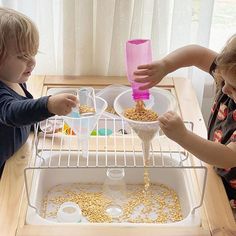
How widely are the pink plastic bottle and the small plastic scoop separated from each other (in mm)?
120

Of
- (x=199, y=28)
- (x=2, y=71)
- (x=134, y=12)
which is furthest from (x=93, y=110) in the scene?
(x=199, y=28)

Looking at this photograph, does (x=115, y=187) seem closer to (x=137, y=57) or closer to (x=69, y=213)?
(x=69, y=213)

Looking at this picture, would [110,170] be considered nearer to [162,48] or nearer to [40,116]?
[40,116]

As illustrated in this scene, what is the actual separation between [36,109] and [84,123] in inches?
5.6

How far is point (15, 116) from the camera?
3.57ft

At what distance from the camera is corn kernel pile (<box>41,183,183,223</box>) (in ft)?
3.64

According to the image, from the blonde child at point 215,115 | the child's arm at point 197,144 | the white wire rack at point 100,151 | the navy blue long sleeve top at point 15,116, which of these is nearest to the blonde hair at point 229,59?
the blonde child at point 215,115

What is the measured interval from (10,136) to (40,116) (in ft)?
0.50

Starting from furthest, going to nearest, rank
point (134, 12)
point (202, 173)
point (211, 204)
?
point (134, 12), point (202, 173), point (211, 204)

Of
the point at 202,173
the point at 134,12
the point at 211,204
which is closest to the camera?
the point at 211,204

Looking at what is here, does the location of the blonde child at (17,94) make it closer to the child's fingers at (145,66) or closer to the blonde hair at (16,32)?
the blonde hair at (16,32)

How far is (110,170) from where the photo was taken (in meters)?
1.18

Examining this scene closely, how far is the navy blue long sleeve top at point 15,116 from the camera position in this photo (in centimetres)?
108

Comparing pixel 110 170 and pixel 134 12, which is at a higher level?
pixel 134 12
